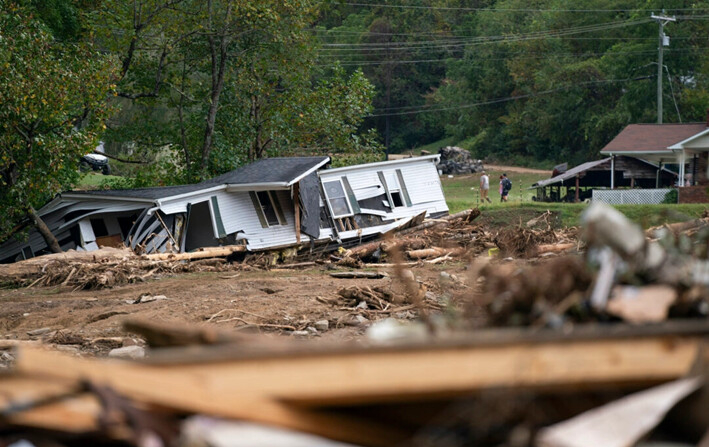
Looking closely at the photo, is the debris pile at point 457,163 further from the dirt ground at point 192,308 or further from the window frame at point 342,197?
the dirt ground at point 192,308

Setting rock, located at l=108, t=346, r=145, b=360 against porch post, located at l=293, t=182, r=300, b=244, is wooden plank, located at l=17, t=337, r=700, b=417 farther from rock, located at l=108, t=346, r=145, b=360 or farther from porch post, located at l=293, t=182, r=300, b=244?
porch post, located at l=293, t=182, r=300, b=244

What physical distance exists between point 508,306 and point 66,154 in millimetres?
20916

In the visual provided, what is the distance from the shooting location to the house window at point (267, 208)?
88.7ft

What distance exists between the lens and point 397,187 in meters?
29.5

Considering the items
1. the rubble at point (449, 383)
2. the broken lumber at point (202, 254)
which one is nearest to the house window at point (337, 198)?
the broken lumber at point (202, 254)

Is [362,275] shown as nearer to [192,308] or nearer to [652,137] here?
[192,308]

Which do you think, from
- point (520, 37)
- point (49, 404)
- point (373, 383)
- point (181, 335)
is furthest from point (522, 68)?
point (49, 404)

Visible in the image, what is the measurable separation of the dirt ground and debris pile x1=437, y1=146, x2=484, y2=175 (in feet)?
133

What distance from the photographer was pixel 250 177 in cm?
2745

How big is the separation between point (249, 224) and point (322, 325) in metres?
14.9

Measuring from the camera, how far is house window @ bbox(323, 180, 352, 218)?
27.8 m

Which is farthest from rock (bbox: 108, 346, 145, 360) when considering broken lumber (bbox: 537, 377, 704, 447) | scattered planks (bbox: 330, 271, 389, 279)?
scattered planks (bbox: 330, 271, 389, 279)

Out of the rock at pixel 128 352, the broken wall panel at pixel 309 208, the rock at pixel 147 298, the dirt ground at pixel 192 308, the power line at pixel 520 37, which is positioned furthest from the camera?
the power line at pixel 520 37

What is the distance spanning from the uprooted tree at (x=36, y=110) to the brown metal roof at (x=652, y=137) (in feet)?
91.0
